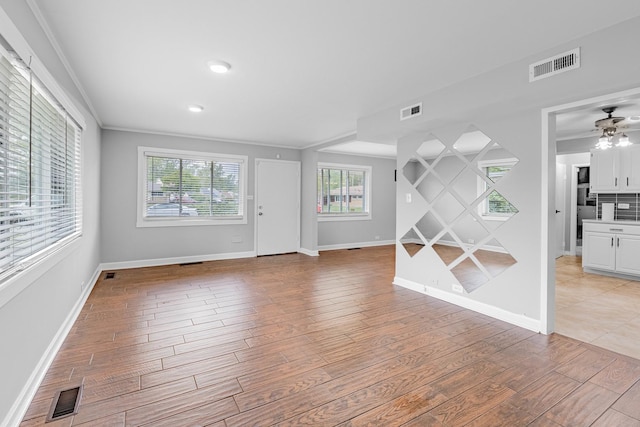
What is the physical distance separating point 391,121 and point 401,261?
Answer: 1.93 m

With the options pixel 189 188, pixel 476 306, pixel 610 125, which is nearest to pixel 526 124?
pixel 476 306

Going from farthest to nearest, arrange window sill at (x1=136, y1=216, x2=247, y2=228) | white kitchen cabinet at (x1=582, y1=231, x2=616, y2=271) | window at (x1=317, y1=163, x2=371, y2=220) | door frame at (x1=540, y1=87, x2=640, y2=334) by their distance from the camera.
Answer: window at (x1=317, y1=163, x2=371, y2=220), window sill at (x1=136, y1=216, x2=247, y2=228), white kitchen cabinet at (x1=582, y1=231, x2=616, y2=271), door frame at (x1=540, y1=87, x2=640, y2=334)

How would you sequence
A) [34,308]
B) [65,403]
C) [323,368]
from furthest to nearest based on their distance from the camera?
[323,368] → [34,308] → [65,403]

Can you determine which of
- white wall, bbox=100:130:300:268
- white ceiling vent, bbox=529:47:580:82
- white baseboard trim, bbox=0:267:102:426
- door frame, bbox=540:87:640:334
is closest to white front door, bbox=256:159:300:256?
white wall, bbox=100:130:300:268

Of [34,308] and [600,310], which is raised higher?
[34,308]

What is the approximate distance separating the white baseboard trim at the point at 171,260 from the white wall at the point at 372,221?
2.01 metres

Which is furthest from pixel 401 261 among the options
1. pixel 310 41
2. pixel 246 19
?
pixel 246 19

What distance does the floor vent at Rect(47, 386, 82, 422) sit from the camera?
1.83 m

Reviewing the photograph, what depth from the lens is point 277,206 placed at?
275 inches

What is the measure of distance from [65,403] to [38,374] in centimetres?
39

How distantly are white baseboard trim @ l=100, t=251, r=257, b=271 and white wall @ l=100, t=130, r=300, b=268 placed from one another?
0.06 ft

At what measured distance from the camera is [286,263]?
20.1 feet

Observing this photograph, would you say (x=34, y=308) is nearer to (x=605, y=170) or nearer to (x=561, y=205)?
(x=605, y=170)

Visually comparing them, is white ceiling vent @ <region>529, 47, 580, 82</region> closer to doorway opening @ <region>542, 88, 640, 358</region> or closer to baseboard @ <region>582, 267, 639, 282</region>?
doorway opening @ <region>542, 88, 640, 358</region>
